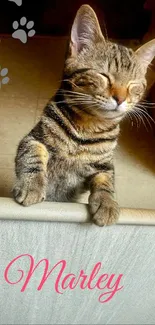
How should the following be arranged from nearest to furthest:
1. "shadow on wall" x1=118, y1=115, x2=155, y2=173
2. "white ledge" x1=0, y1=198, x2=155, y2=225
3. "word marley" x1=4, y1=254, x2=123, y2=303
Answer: "white ledge" x1=0, y1=198, x2=155, y2=225, "word marley" x1=4, y1=254, x2=123, y2=303, "shadow on wall" x1=118, y1=115, x2=155, y2=173

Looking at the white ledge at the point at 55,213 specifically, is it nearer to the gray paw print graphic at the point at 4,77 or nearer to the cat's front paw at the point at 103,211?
the cat's front paw at the point at 103,211

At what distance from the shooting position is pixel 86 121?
79 cm

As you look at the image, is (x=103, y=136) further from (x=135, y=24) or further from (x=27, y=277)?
(x=135, y=24)

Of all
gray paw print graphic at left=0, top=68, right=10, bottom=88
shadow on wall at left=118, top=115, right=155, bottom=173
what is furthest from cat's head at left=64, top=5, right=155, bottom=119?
gray paw print graphic at left=0, top=68, right=10, bottom=88

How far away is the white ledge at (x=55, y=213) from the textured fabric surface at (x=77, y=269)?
1.0 inches

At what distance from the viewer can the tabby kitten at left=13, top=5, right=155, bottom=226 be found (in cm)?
73

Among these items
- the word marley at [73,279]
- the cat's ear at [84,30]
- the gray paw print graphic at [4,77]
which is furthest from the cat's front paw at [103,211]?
the gray paw print graphic at [4,77]

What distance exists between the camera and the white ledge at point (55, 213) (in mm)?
634

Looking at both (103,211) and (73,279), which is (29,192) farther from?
(73,279)

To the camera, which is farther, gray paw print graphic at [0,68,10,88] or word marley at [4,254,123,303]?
gray paw print graphic at [0,68,10,88]

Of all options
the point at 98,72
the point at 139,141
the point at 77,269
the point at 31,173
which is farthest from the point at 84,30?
the point at 139,141

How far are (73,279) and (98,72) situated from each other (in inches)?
16.5

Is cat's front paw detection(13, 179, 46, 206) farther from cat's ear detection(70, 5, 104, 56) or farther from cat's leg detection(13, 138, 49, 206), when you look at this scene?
cat's ear detection(70, 5, 104, 56)

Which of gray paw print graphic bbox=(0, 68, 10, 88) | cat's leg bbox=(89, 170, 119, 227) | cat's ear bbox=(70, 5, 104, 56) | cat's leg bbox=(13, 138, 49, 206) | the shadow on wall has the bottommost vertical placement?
the shadow on wall
